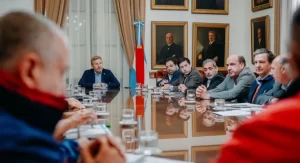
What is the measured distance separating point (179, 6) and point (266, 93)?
5.59 meters

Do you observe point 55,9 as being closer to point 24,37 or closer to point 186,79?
point 186,79

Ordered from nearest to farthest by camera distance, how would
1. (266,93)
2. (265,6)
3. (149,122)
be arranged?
(149,122) → (266,93) → (265,6)

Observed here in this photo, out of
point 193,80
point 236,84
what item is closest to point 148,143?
point 236,84

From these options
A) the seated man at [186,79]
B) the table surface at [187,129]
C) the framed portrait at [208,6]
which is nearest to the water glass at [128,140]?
the table surface at [187,129]

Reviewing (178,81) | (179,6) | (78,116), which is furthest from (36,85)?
(179,6)

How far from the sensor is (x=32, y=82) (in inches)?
41.1

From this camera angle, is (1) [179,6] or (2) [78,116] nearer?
(2) [78,116]

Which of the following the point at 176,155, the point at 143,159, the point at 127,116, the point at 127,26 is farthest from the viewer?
the point at 127,26

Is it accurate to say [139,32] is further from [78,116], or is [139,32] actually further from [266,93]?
[78,116]

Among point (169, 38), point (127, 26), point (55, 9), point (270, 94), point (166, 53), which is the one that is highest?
point (55, 9)

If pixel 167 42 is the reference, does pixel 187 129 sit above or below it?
below

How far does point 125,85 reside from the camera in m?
9.24

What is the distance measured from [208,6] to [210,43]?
36.5 inches

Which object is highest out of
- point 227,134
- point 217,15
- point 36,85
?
point 217,15
